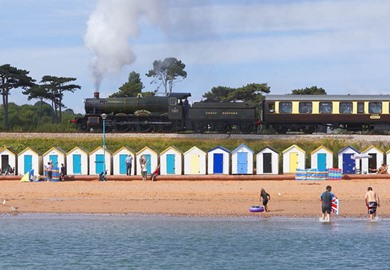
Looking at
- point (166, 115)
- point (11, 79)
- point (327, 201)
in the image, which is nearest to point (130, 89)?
point (11, 79)

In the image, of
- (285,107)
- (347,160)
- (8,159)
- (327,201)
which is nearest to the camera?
(327,201)

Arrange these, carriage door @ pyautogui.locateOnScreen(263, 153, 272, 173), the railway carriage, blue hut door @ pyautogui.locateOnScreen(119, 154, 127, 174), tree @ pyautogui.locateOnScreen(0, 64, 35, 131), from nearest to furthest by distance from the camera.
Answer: carriage door @ pyautogui.locateOnScreen(263, 153, 272, 173)
blue hut door @ pyautogui.locateOnScreen(119, 154, 127, 174)
the railway carriage
tree @ pyautogui.locateOnScreen(0, 64, 35, 131)

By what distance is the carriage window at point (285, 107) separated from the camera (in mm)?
62094

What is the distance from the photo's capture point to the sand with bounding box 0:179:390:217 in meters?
40.2

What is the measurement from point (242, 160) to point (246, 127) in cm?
1229

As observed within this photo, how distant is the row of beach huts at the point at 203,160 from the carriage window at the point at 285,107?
950 centimetres

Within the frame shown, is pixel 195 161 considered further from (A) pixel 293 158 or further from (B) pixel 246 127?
(B) pixel 246 127

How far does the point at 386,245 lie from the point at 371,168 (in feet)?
66.2

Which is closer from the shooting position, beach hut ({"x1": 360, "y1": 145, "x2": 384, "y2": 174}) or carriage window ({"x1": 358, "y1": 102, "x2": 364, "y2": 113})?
beach hut ({"x1": 360, "y1": 145, "x2": 384, "y2": 174})

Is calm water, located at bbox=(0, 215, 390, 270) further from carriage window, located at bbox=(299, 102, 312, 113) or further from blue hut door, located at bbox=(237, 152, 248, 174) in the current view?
carriage window, located at bbox=(299, 102, 312, 113)

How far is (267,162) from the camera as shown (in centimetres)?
5203

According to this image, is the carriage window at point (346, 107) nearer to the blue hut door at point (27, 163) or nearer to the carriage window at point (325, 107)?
the carriage window at point (325, 107)

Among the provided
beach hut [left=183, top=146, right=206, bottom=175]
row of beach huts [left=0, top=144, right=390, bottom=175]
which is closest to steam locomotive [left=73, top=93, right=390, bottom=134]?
row of beach huts [left=0, top=144, right=390, bottom=175]

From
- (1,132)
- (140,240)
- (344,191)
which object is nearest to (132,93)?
(1,132)
